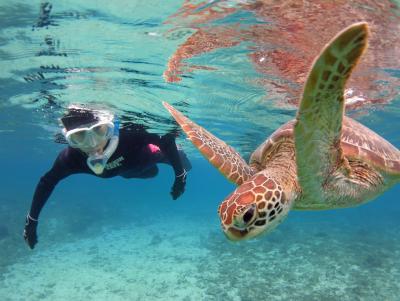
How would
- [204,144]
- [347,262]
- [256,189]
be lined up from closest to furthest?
1. [256,189]
2. [204,144]
3. [347,262]

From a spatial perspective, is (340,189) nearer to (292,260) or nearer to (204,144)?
(204,144)

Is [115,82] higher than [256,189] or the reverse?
the reverse

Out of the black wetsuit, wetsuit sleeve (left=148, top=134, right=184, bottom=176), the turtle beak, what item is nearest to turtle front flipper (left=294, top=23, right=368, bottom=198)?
the turtle beak

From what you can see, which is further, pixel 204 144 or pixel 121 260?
pixel 121 260

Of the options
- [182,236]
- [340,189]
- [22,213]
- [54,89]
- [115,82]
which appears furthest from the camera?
[22,213]

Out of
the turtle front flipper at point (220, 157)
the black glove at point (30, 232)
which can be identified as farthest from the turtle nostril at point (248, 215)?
the black glove at point (30, 232)

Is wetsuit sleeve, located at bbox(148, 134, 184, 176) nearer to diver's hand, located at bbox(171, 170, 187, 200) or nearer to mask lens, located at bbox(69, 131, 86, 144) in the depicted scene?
diver's hand, located at bbox(171, 170, 187, 200)

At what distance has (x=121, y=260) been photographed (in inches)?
538

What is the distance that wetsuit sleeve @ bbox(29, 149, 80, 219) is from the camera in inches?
237

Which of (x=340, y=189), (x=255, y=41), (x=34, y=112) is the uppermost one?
(x=255, y=41)

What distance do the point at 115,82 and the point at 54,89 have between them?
220 centimetres

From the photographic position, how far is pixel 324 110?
260 cm

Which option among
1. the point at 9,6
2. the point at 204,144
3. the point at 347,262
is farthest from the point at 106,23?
the point at 347,262

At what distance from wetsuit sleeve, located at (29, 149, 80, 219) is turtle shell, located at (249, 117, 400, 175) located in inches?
154
